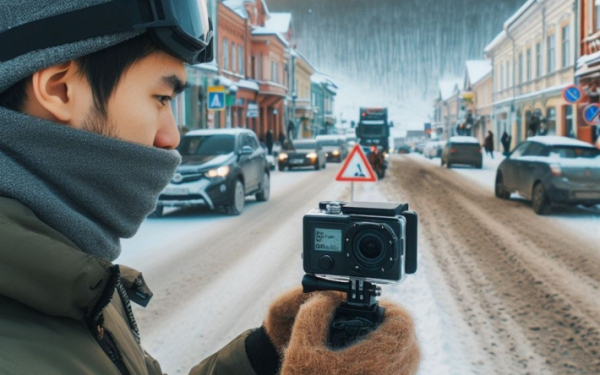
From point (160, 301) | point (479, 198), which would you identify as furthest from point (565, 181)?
point (160, 301)

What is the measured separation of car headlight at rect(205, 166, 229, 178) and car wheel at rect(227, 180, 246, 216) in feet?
1.32

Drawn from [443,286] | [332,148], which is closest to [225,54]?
[332,148]

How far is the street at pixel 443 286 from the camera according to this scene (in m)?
4.46

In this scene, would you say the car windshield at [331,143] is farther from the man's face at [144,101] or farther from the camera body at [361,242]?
the man's face at [144,101]

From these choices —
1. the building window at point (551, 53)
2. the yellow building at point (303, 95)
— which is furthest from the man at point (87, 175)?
the yellow building at point (303, 95)

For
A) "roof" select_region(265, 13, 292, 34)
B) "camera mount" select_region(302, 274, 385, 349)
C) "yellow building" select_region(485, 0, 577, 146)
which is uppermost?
"roof" select_region(265, 13, 292, 34)

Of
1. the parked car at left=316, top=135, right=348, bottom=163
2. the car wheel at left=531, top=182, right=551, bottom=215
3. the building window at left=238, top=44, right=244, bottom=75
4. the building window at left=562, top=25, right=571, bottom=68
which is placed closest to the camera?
the car wheel at left=531, top=182, right=551, bottom=215

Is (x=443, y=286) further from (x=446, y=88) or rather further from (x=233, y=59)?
(x=446, y=88)

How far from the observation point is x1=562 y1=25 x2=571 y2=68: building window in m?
30.7

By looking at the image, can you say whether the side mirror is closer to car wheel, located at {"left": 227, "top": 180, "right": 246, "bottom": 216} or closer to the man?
car wheel, located at {"left": 227, "top": 180, "right": 246, "bottom": 216}

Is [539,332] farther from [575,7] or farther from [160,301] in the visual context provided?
[575,7]

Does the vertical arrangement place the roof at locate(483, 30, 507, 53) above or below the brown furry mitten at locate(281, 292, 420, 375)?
above

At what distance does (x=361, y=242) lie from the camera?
6.29ft

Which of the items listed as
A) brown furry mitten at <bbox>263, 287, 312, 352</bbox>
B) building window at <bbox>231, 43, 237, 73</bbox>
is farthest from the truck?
brown furry mitten at <bbox>263, 287, 312, 352</bbox>
